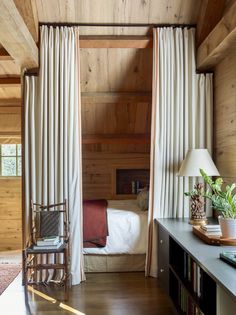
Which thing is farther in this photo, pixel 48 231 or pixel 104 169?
pixel 104 169

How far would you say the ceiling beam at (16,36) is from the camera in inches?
104

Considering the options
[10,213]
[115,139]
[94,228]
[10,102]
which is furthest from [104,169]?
[94,228]

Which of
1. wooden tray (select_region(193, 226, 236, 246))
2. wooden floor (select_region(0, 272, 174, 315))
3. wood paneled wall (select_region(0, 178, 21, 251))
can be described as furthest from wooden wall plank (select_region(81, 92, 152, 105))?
wooden tray (select_region(193, 226, 236, 246))

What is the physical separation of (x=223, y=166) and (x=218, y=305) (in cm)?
203

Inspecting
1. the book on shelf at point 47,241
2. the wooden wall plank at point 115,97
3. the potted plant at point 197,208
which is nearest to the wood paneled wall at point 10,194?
the wooden wall plank at point 115,97

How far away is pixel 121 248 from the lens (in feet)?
13.2

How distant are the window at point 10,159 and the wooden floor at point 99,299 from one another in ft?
8.69

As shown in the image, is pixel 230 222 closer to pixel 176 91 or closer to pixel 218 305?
pixel 218 305

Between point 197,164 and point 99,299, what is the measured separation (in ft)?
5.26

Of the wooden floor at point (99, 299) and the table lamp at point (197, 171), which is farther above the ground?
the table lamp at point (197, 171)

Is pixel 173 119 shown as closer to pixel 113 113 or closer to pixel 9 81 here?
pixel 113 113

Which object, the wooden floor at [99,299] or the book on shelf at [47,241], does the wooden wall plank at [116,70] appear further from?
the wooden floor at [99,299]

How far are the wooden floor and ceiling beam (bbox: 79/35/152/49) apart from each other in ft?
8.44

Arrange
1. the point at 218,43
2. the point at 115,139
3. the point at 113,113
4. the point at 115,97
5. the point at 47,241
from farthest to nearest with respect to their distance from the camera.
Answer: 1. the point at 115,139
2. the point at 113,113
3. the point at 115,97
4. the point at 47,241
5. the point at 218,43
